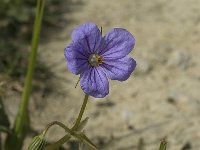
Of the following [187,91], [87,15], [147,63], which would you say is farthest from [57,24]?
[187,91]

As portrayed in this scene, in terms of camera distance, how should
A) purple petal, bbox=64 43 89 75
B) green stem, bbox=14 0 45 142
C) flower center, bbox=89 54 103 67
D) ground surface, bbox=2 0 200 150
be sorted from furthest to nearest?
ground surface, bbox=2 0 200 150
green stem, bbox=14 0 45 142
flower center, bbox=89 54 103 67
purple petal, bbox=64 43 89 75

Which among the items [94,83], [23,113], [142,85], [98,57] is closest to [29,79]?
[23,113]

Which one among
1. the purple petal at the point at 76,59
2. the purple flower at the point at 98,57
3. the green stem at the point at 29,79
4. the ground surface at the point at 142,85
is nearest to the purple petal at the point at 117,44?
the purple flower at the point at 98,57

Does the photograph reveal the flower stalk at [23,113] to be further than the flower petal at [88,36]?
Yes

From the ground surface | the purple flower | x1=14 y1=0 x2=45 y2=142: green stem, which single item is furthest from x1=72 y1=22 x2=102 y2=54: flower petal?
the ground surface

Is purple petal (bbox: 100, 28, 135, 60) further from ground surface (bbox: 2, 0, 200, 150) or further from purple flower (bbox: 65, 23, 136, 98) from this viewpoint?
ground surface (bbox: 2, 0, 200, 150)

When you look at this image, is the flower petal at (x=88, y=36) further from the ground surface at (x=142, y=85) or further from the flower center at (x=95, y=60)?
the ground surface at (x=142, y=85)
